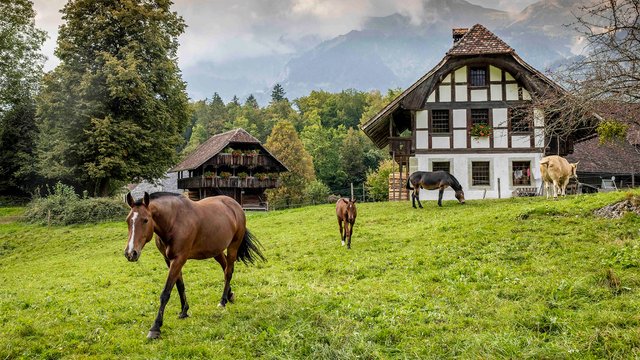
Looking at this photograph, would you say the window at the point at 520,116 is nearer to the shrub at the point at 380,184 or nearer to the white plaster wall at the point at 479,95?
the white plaster wall at the point at 479,95

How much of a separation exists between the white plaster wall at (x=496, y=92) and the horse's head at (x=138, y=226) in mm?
25937

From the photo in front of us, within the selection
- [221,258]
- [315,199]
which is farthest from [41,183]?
[221,258]

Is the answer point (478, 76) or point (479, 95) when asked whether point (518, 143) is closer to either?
point (479, 95)

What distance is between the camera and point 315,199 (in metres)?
53.7

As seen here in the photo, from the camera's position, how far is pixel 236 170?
47.2 metres

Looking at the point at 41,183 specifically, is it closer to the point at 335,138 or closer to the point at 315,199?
the point at 315,199

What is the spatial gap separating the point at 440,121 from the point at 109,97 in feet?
74.7

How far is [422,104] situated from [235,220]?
2129cm

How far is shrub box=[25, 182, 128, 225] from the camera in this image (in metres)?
28.2

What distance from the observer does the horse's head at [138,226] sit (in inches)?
255

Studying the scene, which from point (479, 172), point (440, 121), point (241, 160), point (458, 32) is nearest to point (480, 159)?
point (479, 172)

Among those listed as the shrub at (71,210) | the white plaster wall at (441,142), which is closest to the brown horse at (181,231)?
the white plaster wall at (441,142)

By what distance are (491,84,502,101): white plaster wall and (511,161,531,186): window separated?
4009 mm

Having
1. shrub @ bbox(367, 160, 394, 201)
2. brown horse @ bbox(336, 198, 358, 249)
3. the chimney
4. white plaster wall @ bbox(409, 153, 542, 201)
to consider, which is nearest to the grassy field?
brown horse @ bbox(336, 198, 358, 249)
